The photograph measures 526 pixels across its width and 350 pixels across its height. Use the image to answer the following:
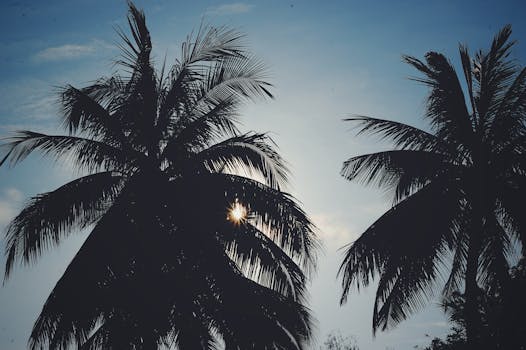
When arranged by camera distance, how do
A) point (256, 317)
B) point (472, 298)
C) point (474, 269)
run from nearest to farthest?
point (256, 317)
point (472, 298)
point (474, 269)

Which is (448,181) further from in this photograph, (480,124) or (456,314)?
(456,314)

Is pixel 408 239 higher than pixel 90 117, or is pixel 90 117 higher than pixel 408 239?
pixel 90 117

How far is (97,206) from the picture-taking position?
9.71 m

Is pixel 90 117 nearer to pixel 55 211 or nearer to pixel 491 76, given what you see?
pixel 55 211

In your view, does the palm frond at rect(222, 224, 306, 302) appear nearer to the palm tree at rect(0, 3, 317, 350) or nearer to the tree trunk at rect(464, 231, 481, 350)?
the palm tree at rect(0, 3, 317, 350)

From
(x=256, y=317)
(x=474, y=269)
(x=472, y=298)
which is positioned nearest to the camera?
(x=256, y=317)

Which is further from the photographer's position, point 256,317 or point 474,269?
point 474,269

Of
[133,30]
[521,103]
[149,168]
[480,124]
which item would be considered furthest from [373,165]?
[133,30]

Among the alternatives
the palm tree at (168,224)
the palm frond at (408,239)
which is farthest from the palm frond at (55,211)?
the palm frond at (408,239)

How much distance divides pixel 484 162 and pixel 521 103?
70.8 inches

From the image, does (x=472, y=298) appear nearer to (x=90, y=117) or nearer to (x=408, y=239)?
(x=408, y=239)

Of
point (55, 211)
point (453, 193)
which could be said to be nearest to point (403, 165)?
point (453, 193)

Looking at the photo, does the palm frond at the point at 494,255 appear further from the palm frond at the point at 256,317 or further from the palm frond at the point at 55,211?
the palm frond at the point at 55,211

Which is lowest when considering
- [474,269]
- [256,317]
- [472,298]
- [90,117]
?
[256,317]
